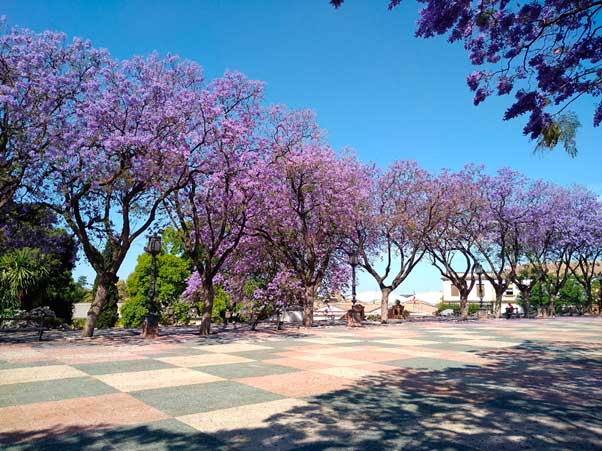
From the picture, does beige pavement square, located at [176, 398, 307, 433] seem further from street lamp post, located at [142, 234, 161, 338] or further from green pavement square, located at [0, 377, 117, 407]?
street lamp post, located at [142, 234, 161, 338]

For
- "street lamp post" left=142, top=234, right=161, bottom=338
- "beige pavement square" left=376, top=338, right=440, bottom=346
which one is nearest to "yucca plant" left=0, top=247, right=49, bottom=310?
"street lamp post" left=142, top=234, right=161, bottom=338

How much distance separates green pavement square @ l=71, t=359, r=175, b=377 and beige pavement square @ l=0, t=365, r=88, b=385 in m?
0.26

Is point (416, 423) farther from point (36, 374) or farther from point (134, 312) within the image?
point (134, 312)

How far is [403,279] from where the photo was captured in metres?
29.7

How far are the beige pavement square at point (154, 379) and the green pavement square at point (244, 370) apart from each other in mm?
310

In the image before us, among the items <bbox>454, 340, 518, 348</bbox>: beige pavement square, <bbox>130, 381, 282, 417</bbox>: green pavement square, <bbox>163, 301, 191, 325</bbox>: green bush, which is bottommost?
<bbox>130, 381, 282, 417</bbox>: green pavement square

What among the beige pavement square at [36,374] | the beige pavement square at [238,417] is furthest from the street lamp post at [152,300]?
the beige pavement square at [238,417]

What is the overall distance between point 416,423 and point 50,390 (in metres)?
5.77

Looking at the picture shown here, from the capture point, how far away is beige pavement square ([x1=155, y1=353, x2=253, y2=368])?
10914mm

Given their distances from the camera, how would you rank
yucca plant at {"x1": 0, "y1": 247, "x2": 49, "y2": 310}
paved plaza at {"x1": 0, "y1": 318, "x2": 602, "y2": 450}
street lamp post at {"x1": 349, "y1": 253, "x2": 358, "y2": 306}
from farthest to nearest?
street lamp post at {"x1": 349, "y1": 253, "x2": 358, "y2": 306} → yucca plant at {"x1": 0, "y1": 247, "x2": 49, "y2": 310} → paved plaza at {"x1": 0, "y1": 318, "x2": 602, "y2": 450}

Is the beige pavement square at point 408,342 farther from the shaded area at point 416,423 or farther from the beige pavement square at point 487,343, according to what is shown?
the shaded area at point 416,423

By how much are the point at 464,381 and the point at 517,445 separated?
3.82 m

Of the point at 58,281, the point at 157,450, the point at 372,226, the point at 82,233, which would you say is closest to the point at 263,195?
the point at 82,233

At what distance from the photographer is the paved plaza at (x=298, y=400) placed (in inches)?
211
